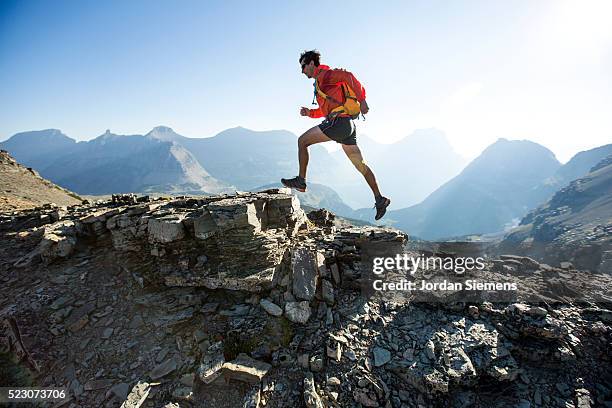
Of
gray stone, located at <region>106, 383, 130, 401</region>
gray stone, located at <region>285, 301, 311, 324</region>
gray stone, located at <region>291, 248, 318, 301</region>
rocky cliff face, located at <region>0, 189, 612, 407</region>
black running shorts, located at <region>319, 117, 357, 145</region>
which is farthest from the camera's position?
black running shorts, located at <region>319, 117, 357, 145</region>

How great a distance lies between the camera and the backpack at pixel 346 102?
7242mm

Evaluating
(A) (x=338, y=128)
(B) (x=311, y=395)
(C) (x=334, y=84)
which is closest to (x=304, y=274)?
(B) (x=311, y=395)

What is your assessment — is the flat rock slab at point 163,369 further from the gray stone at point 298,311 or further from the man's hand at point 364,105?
the man's hand at point 364,105

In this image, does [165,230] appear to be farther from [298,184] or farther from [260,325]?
[298,184]

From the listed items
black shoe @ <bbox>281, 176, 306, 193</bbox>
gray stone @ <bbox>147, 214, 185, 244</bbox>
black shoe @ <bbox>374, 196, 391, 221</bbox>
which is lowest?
gray stone @ <bbox>147, 214, 185, 244</bbox>

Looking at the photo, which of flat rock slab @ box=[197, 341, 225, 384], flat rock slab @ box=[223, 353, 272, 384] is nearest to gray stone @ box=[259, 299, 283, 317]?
flat rock slab @ box=[223, 353, 272, 384]

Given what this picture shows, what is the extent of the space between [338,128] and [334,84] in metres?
1.14

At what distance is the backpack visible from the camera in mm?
7242

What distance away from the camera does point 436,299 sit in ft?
24.1

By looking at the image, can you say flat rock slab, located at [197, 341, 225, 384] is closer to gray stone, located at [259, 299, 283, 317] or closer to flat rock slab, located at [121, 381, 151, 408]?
flat rock slab, located at [121, 381, 151, 408]

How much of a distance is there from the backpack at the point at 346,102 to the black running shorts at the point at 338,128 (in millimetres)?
169

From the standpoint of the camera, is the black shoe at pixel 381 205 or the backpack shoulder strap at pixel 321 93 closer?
the backpack shoulder strap at pixel 321 93

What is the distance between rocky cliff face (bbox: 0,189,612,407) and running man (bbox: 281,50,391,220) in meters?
2.65

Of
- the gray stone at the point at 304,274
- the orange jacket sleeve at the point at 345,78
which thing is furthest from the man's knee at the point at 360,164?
the gray stone at the point at 304,274
